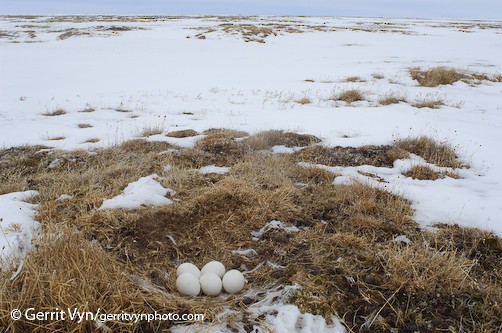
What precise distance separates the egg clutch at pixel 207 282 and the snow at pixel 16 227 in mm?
1180

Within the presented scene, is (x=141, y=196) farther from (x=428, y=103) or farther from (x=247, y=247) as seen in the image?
(x=428, y=103)

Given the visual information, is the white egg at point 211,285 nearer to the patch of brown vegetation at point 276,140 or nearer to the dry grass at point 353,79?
the patch of brown vegetation at point 276,140

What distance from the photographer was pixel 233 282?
3.01m

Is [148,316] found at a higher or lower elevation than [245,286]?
higher

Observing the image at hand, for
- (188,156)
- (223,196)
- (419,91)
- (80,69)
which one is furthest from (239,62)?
(223,196)

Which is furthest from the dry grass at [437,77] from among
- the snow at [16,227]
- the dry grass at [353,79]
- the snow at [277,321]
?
the snow at [16,227]

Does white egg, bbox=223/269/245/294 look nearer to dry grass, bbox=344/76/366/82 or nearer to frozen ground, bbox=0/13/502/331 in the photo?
frozen ground, bbox=0/13/502/331

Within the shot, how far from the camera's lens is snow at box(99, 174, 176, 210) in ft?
13.6

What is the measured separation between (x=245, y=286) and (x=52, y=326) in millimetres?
1457

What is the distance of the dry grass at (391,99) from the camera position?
10.3 meters

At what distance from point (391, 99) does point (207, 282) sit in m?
9.00

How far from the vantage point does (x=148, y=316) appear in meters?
2.50

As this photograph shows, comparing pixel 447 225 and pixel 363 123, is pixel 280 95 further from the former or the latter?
pixel 447 225

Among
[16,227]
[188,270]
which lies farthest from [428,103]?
[16,227]
